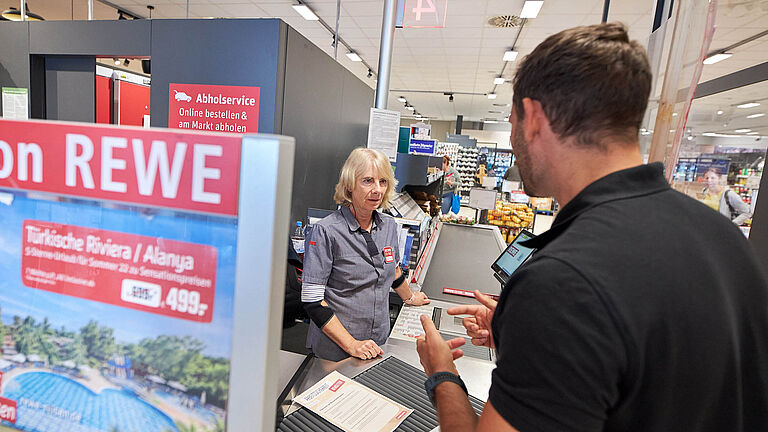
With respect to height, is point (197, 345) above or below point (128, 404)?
above

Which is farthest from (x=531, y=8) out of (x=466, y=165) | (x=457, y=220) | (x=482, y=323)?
(x=466, y=165)

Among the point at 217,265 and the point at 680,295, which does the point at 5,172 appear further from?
the point at 680,295

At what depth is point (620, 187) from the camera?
727 millimetres

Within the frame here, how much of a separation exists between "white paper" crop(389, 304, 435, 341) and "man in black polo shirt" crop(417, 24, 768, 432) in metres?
1.02

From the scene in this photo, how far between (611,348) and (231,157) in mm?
579

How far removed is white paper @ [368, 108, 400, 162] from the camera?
2881 mm

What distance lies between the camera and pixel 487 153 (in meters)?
18.0

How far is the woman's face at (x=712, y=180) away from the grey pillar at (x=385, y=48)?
76.2 inches

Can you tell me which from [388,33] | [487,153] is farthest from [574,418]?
[487,153]

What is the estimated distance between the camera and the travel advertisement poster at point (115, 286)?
49cm

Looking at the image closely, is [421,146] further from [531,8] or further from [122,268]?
[122,268]

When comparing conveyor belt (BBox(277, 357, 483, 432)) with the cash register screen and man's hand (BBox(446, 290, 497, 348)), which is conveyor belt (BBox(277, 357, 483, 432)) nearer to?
man's hand (BBox(446, 290, 497, 348))

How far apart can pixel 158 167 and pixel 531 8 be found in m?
5.93

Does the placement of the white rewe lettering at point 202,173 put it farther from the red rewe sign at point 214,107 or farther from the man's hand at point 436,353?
the red rewe sign at point 214,107
